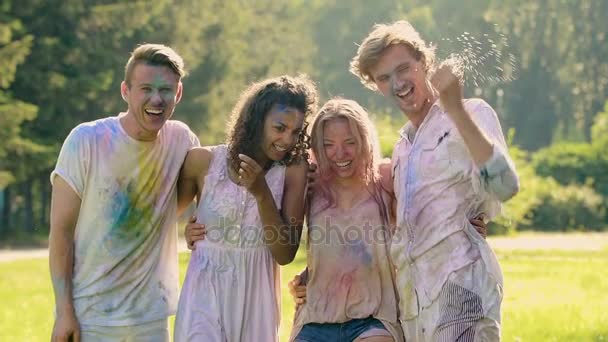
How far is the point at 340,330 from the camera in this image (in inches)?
198

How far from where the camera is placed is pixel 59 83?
27.2 meters

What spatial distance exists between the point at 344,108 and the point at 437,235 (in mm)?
983

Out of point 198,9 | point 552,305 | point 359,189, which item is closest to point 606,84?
point 198,9

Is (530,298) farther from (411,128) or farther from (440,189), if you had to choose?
(440,189)

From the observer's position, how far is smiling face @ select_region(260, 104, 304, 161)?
5164mm

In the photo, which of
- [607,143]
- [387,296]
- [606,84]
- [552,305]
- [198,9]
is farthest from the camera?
[606,84]

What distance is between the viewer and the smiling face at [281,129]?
5.16 meters

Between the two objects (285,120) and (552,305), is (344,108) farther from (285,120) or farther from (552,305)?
(552,305)

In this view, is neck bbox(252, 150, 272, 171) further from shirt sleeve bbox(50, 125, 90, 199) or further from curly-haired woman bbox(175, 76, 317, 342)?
shirt sleeve bbox(50, 125, 90, 199)

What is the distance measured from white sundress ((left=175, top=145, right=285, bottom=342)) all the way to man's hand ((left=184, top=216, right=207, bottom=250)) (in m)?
0.03

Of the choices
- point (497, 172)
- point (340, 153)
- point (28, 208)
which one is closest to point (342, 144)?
point (340, 153)

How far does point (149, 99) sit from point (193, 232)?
2.54ft

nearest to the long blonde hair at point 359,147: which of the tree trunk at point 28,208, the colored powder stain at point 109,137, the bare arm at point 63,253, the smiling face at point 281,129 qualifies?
the smiling face at point 281,129

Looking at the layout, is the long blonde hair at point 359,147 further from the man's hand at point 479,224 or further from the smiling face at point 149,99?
the smiling face at point 149,99
